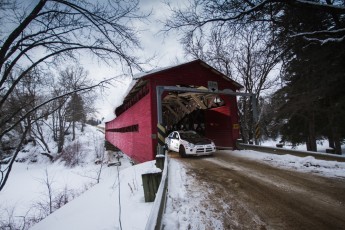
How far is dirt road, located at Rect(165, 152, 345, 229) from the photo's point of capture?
131 inches

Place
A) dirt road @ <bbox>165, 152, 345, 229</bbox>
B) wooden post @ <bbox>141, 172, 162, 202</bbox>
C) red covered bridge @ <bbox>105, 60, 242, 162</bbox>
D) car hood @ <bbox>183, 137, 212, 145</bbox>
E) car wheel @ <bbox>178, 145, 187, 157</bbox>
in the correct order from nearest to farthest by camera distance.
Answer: dirt road @ <bbox>165, 152, 345, 229</bbox> < wooden post @ <bbox>141, 172, 162, 202</bbox> < car hood @ <bbox>183, 137, 212, 145</bbox> < car wheel @ <bbox>178, 145, 187, 157</bbox> < red covered bridge @ <bbox>105, 60, 242, 162</bbox>

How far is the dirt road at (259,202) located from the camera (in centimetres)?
333

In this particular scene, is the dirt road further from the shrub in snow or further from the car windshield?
the shrub in snow

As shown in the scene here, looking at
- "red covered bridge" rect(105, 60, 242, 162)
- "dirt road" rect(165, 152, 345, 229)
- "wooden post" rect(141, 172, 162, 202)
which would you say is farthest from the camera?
"red covered bridge" rect(105, 60, 242, 162)

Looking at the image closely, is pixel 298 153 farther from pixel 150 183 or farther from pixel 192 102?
pixel 192 102

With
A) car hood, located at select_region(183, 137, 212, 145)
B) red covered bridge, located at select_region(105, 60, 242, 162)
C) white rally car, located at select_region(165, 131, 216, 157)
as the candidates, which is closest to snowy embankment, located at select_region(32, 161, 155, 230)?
white rally car, located at select_region(165, 131, 216, 157)

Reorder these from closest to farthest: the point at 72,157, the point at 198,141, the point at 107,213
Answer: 1. the point at 107,213
2. the point at 198,141
3. the point at 72,157

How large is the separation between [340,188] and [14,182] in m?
25.4

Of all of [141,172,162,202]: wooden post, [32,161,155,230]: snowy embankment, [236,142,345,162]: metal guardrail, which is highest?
[236,142,345,162]: metal guardrail

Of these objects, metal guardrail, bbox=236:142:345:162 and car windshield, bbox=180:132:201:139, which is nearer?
metal guardrail, bbox=236:142:345:162

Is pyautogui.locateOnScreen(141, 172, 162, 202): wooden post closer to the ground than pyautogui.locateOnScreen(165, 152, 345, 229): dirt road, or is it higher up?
higher up

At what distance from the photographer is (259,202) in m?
4.18

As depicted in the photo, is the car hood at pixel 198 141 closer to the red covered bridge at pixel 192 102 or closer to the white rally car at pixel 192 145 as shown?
the white rally car at pixel 192 145

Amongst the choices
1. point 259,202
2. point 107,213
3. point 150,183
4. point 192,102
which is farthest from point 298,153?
point 192,102
